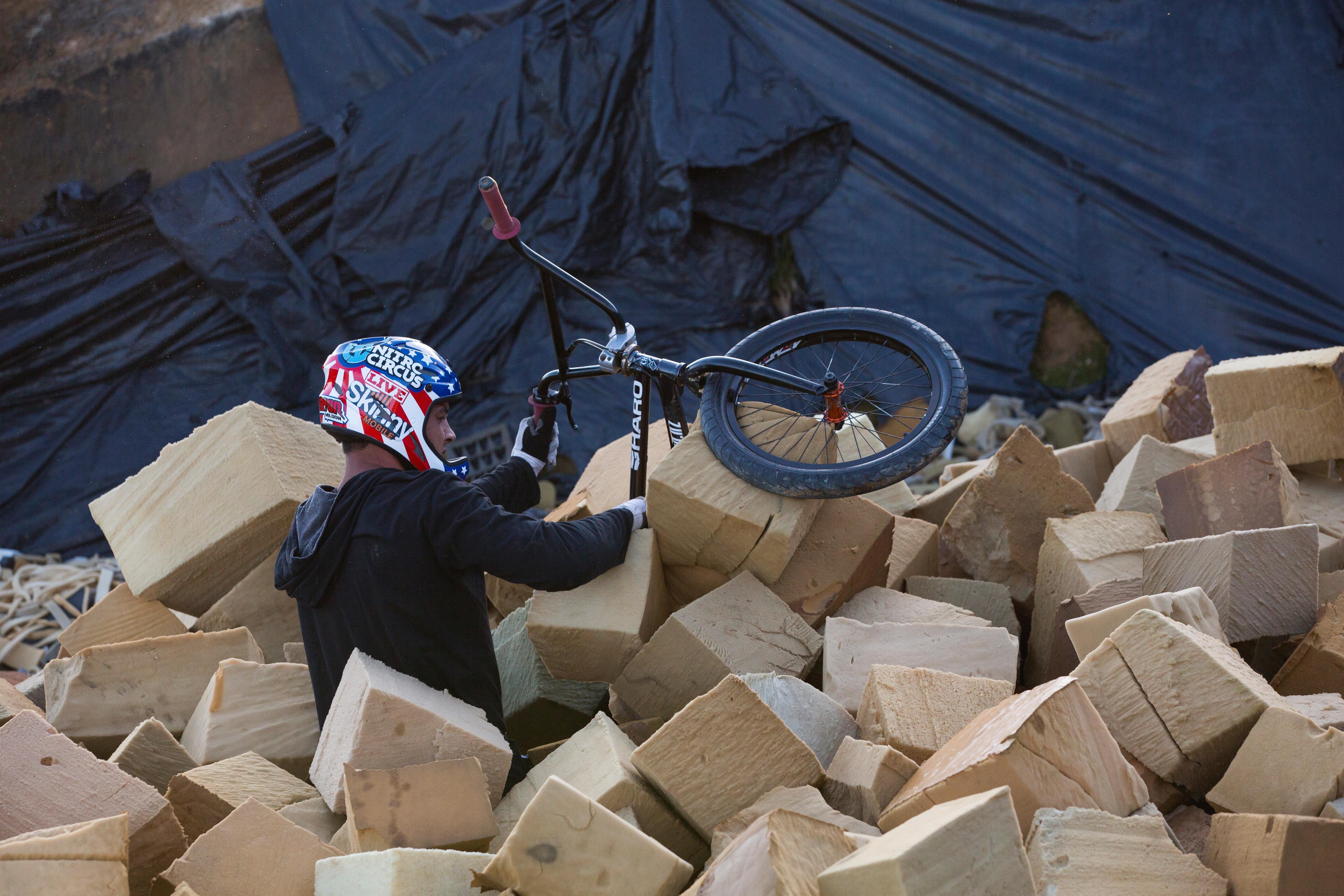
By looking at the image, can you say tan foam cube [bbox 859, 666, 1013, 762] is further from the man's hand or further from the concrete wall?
the concrete wall

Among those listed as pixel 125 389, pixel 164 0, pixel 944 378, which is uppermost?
pixel 164 0

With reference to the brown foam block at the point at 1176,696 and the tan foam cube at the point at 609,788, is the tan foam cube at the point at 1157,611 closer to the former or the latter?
the brown foam block at the point at 1176,696

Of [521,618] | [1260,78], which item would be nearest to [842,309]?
[521,618]

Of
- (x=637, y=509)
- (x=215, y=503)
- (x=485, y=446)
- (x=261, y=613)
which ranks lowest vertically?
(x=485, y=446)

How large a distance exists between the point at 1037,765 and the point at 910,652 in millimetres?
894

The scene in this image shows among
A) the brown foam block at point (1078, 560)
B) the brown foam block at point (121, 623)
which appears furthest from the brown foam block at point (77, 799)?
the brown foam block at point (1078, 560)

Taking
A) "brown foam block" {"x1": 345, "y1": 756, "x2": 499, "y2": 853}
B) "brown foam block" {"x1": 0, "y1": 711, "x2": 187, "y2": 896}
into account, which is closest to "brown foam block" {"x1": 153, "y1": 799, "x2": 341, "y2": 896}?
"brown foam block" {"x1": 345, "y1": 756, "x2": 499, "y2": 853}

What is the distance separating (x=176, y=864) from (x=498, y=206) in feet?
6.94

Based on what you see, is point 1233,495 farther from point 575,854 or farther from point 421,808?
point 421,808

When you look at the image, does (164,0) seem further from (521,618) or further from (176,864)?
(176,864)

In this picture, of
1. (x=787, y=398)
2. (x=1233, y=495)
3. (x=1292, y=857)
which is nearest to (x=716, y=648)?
(x=787, y=398)

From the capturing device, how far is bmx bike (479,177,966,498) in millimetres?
2900

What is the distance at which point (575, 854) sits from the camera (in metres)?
1.89

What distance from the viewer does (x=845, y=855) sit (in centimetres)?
178
